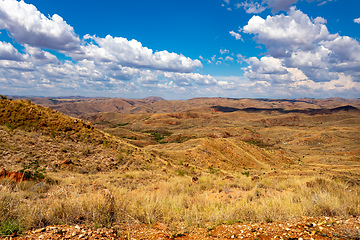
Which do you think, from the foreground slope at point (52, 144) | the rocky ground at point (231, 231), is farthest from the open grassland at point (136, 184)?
the rocky ground at point (231, 231)

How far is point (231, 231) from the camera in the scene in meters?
4.04

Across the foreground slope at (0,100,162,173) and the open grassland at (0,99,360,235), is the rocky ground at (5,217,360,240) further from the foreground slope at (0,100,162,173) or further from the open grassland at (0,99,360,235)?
the foreground slope at (0,100,162,173)

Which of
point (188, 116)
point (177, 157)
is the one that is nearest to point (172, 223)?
point (177, 157)

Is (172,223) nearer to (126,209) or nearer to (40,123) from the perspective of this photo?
(126,209)

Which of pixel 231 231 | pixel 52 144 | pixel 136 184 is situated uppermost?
pixel 231 231

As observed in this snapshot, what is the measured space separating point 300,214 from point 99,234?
195 inches

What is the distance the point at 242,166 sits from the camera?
32.0 metres

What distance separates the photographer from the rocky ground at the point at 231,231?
347 cm

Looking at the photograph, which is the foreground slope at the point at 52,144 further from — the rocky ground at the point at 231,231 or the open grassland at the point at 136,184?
the rocky ground at the point at 231,231

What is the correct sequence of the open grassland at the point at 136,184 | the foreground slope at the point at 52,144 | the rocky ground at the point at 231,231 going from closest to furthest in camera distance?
the rocky ground at the point at 231,231, the open grassland at the point at 136,184, the foreground slope at the point at 52,144

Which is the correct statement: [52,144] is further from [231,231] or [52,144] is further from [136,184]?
[231,231]

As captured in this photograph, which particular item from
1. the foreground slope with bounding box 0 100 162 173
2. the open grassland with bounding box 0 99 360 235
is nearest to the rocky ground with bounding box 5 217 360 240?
the open grassland with bounding box 0 99 360 235

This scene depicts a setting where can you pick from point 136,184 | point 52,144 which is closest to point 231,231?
point 136,184

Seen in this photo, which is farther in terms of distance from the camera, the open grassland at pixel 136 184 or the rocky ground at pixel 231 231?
the open grassland at pixel 136 184
